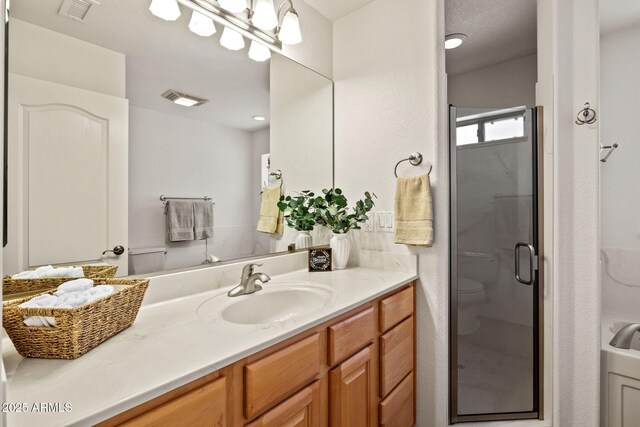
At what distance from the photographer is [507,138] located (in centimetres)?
165

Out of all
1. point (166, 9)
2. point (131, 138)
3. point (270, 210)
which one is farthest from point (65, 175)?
point (270, 210)

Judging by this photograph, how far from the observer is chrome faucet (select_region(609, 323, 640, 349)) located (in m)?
1.61

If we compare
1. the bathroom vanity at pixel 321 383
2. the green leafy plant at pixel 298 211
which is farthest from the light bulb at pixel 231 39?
the bathroom vanity at pixel 321 383

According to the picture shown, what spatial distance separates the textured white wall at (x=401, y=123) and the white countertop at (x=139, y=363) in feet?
2.47

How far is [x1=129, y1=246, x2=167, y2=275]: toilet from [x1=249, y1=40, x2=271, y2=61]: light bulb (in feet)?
3.48

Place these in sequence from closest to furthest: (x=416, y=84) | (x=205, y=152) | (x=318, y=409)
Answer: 1. (x=318, y=409)
2. (x=205, y=152)
3. (x=416, y=84)

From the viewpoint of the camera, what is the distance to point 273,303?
1.35 meters

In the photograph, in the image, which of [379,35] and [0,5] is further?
[379,35]

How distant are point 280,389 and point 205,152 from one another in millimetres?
974

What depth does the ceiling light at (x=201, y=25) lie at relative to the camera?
4.38 feet

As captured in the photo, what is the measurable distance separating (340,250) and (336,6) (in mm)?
1482

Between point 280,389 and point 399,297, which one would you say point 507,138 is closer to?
point 399,297

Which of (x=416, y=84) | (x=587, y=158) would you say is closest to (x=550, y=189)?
(x=587, y=158)

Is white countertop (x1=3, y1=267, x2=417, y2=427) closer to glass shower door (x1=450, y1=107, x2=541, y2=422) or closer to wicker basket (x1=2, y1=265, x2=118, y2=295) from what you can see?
wicker basket (x1=2, y1=265, x2=118, y2=295)
